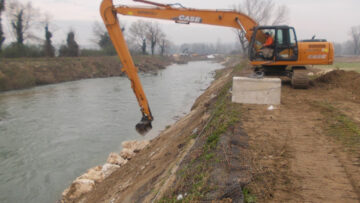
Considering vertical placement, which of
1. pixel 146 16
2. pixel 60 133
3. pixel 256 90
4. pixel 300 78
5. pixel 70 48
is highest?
pixel 70 48

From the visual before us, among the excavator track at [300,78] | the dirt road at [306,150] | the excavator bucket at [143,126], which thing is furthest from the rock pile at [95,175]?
the excavator track at [300,78]

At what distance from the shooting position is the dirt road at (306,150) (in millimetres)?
3449

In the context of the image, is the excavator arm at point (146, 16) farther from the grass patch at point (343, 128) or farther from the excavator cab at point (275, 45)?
the grass patch at point (343, 128)

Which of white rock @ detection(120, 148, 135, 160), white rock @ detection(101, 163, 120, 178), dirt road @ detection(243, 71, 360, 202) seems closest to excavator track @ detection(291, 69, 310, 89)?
dirt road @ detection(243, 71, 360, 202)

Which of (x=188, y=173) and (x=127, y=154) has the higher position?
(x=188, y=173)

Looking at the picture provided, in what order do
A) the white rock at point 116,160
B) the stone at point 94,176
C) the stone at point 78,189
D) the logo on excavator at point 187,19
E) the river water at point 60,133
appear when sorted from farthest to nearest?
the logo on excavator at point 187,19 < the white rock at point 116,160 < the river water at point 60,133 < the stone at point 94,176 < the stone at point 78,189

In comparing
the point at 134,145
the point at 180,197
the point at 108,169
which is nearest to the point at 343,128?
the point at 180,197

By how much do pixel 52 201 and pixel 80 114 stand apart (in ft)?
29.8

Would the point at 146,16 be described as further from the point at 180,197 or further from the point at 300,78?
the point at 180,197

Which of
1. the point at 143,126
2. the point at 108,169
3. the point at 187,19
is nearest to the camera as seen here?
the point at 108,169

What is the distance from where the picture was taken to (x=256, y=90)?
296 inches

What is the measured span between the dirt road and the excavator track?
1386 millimetres

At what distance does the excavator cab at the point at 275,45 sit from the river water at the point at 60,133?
6065 mm

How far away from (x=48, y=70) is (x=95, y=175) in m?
29.1
